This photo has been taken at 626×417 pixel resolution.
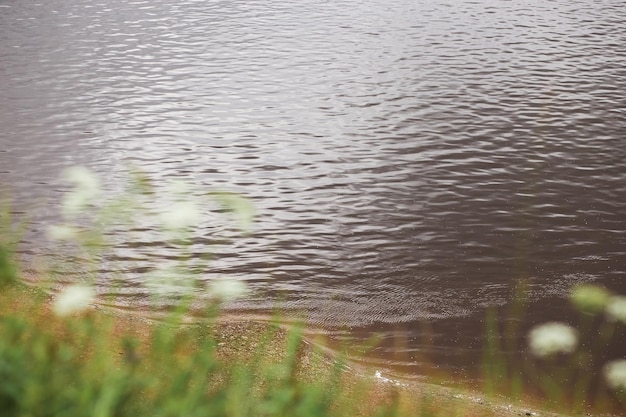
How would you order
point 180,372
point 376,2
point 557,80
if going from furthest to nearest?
point 376,2, point 557,80, point 180,372

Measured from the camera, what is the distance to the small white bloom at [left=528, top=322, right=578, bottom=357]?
3195 millimetres

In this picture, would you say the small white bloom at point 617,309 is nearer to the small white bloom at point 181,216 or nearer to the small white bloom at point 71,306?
the small white bloom at point 181,216

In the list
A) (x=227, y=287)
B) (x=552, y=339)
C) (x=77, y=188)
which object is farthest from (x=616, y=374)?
(x=77, y=188)

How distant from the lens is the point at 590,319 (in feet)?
11.3

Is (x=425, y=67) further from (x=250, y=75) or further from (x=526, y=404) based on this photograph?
(x=526, y=404)

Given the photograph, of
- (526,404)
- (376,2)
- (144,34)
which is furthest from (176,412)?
(376,2)

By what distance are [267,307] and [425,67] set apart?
4197mm

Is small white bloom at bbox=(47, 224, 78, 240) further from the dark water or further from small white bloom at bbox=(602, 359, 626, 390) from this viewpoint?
small white bloom at bbox=(602, 359, 626, 390)

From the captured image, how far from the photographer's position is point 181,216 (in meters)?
3.83

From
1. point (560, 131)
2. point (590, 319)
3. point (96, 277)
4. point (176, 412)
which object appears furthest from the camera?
point (560, 131)

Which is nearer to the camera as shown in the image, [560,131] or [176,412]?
[176,412]

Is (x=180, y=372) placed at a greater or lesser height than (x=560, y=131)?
greater

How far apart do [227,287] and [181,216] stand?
0.63 m

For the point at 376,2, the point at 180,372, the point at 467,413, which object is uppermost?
the point at 180,372
